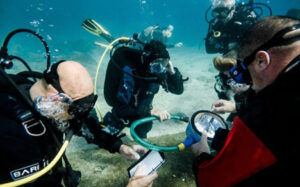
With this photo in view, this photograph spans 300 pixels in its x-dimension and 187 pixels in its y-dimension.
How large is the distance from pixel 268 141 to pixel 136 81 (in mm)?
2889

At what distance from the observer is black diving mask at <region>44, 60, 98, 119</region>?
1.93 m

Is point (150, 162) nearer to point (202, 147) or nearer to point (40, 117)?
point (202, 147)

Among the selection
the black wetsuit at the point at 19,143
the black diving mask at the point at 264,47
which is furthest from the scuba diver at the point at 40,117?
the black diving mask at the point at 264,47

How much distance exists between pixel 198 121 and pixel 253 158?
1115 millimetres

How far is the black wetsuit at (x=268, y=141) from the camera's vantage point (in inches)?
41.2

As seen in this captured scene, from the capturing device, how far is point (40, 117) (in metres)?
1.72

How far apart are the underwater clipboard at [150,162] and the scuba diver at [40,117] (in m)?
0.81

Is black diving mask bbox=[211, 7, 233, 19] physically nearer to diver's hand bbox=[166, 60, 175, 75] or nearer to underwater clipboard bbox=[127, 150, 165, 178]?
diver's hand bbox=[166, 60, 175, 75]

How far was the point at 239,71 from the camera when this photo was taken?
6.17 feet

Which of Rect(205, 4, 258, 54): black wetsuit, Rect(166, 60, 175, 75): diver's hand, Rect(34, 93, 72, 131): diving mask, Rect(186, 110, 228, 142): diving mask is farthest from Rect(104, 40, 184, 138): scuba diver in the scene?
Rect(205, 4, 258, 54): black wetsuit

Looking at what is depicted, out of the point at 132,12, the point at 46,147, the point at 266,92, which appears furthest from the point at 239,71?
the point at 132,12

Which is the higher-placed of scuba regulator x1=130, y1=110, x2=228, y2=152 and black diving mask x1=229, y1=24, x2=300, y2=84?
black diving mask x1=229, y1=24, x2=300, y2=84

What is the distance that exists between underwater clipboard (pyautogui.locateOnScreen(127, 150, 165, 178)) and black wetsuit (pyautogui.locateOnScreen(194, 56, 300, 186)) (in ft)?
2.72

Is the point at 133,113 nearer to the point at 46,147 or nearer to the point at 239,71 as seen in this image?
the point at 46,147
